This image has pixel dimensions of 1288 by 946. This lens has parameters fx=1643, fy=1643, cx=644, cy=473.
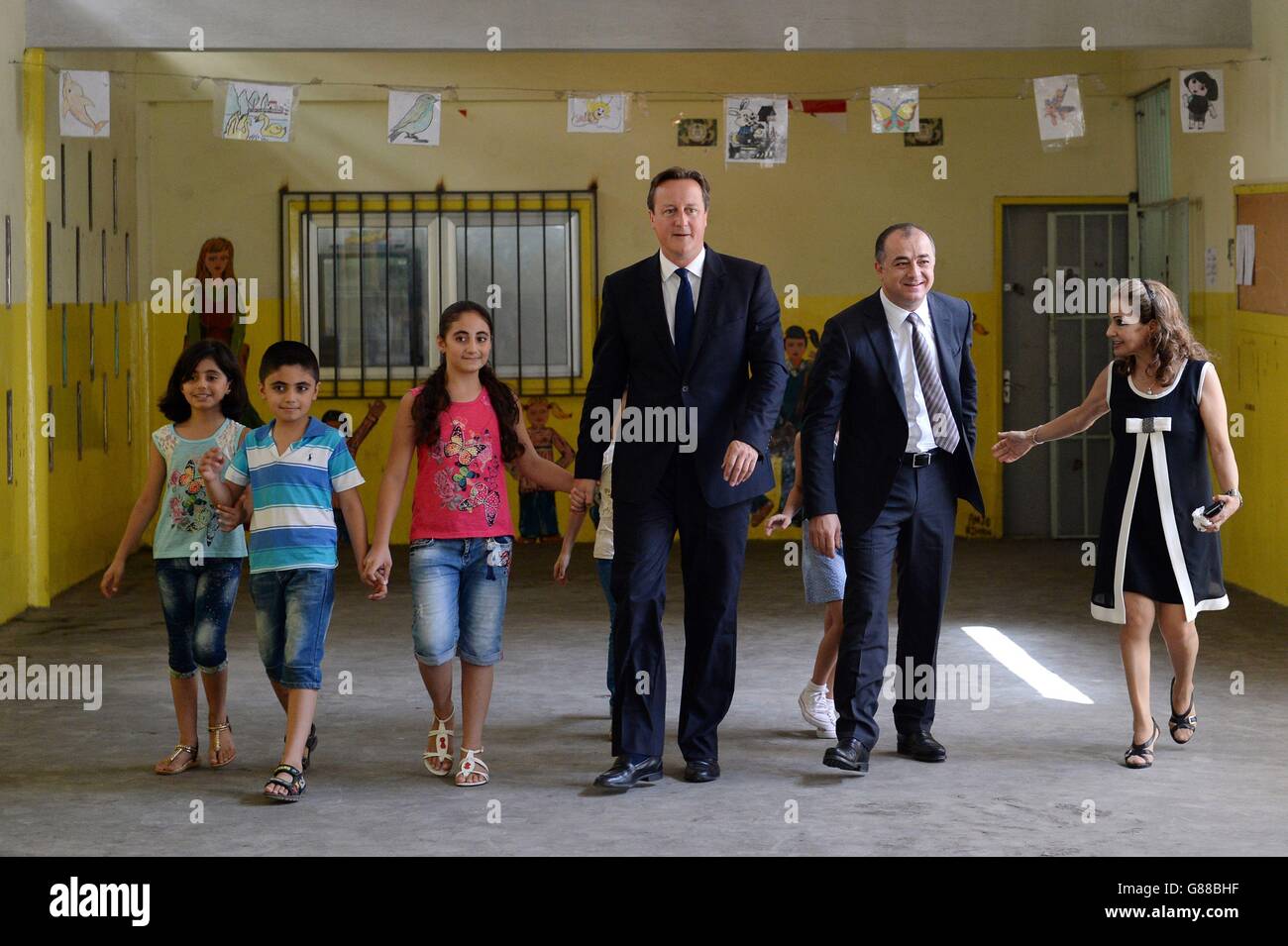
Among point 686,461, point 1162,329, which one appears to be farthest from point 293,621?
point 1162,329

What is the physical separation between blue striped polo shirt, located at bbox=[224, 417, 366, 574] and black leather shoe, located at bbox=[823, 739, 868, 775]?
1541 millimetres

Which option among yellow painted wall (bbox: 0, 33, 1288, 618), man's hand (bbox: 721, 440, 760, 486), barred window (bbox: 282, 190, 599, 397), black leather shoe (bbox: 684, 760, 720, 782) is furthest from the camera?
Result: barred window (bbox: 282, 190, 599, 397)

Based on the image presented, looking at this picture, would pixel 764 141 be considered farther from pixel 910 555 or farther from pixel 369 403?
pixel 910 555

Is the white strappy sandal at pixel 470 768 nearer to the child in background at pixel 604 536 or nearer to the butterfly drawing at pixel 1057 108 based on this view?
the child in background at pixel 604 536

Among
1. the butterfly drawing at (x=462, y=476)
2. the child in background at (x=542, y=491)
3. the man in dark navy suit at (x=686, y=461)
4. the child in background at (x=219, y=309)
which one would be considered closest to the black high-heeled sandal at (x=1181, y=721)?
the man in dark navy suit at (x=686, y=461)

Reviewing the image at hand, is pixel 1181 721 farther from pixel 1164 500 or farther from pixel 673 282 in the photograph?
pixel 673 282

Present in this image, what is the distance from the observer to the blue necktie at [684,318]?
468 centimetres

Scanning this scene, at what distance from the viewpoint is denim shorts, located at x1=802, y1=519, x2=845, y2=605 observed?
209 inches

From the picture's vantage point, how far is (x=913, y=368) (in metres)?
4.88

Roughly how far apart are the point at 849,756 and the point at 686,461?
98 centimetres

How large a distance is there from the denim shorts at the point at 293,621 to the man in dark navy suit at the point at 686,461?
78 cm

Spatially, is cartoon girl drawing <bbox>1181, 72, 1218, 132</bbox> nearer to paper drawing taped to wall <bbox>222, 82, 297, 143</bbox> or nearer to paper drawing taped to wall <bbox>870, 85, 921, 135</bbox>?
paper drawing taped to wall <bbox>870, 85, 921, 135</bbox>

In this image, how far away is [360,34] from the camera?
7785 millimetres

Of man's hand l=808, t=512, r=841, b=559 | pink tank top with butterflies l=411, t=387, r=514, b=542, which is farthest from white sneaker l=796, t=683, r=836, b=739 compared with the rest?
pink tank top with butterflies l=411, t=387, r=514, b=542
